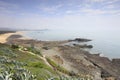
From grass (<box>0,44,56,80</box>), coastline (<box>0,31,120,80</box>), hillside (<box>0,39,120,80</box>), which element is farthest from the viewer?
coastline (<box>0,31,120,80</box>)

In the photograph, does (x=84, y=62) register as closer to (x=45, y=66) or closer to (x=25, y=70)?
(x=45, y=66)

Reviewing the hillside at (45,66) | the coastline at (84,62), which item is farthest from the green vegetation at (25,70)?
the coastline at (84,62)

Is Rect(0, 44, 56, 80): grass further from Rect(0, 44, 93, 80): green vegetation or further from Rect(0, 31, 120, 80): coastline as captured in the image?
Rect(0, 31, 120, 80): coastline

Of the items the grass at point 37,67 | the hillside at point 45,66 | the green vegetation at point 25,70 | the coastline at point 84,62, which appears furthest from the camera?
the coastline at point 84,62

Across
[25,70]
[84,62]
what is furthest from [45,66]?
[84,62]

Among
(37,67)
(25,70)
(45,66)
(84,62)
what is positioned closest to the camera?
(25,70)

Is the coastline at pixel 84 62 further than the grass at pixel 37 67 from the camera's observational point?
Yes

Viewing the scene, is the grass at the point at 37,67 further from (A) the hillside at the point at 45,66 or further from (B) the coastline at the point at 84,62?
(B) the coastline at the point at 84,62

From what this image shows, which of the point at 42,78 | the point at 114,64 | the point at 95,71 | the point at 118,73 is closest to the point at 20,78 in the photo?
the point at 42,78

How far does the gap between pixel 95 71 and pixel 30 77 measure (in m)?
29.9

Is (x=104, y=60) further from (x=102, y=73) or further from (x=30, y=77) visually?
(x=30, y=77)

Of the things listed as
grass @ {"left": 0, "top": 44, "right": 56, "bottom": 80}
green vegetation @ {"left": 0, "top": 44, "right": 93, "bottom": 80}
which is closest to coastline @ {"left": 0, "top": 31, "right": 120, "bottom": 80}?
grass @ {"left": 0, "top": 44, "right": 56, "bottom": 80}

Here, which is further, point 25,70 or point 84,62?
point 84,62

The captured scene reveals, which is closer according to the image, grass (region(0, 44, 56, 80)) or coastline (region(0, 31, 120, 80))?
grass (region(0, 44, 56, 80))
